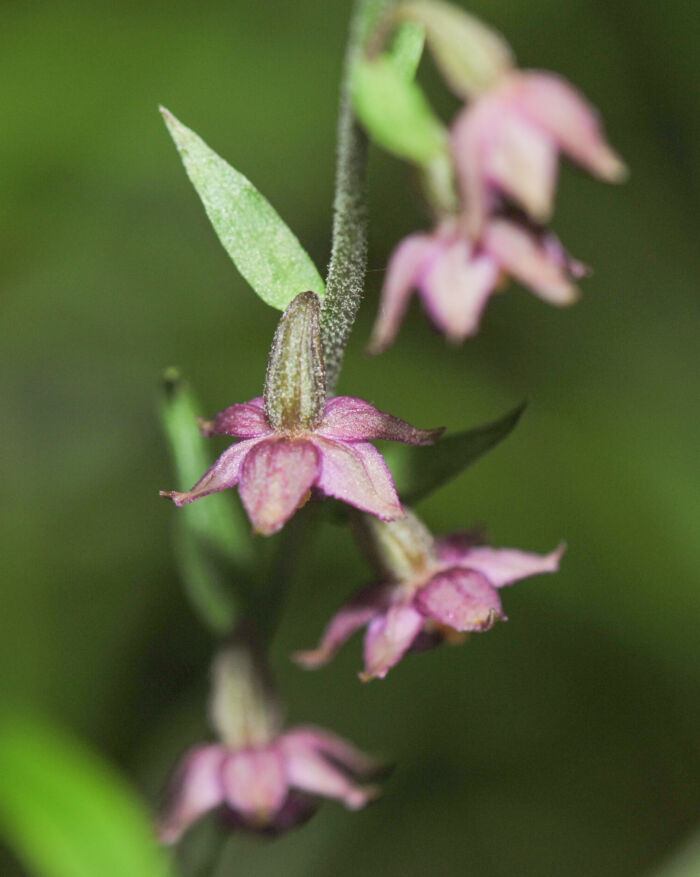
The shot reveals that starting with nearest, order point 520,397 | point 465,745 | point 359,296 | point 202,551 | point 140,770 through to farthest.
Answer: point 359,296, point 202,551, point 140,770, point 465,745, point 520,397

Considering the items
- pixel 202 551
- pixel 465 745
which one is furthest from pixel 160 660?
pixel 202 551

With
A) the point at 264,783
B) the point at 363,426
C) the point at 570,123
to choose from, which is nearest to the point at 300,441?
Result: the point at 363,426

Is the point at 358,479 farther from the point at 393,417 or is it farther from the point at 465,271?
the point at 465,271

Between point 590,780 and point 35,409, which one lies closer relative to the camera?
point 590,780

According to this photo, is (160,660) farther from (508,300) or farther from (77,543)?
(508,300)

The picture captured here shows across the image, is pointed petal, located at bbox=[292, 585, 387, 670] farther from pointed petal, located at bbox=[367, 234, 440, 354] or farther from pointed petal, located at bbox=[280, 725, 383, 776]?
pointed petal, located at bbox=[367, 234, 440, 354]

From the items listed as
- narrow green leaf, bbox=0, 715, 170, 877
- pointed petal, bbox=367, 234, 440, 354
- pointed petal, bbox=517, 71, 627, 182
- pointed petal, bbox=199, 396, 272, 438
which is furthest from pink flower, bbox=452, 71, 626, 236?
narrow green leaf, bbox=0, 715, 170, 877

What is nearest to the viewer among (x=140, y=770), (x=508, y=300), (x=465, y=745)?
(x=140, y=770)
